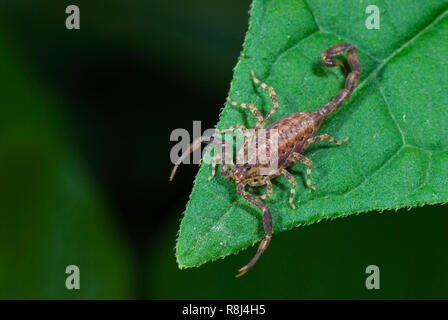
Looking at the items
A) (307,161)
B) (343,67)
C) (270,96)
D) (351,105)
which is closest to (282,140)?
(307,161)

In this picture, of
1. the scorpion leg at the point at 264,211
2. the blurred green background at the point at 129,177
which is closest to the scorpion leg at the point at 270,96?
the scorpion leg at the point at 264,211

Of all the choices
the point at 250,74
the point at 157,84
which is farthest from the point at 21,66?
the point at 250,74

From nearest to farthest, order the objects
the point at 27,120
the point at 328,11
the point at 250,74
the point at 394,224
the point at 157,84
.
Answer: the point at 250,74, the point at 328,11, the point at 394,224, the point at 27,120, the point at 157,84

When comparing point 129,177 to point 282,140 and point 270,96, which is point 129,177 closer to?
point 282,140

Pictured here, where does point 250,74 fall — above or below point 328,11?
below

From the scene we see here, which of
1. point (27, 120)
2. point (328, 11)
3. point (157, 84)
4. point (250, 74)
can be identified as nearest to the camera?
point (250, 74)

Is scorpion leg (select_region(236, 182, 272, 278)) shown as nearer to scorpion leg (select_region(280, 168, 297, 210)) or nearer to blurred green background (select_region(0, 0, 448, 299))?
scorpion leg (select_region(280, 168, 297, 210))

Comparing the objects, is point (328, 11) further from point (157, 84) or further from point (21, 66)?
point (21, 66)

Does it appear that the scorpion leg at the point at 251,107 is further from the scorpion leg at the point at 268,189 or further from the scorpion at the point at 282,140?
the scorpion leg at the point at 268,189
